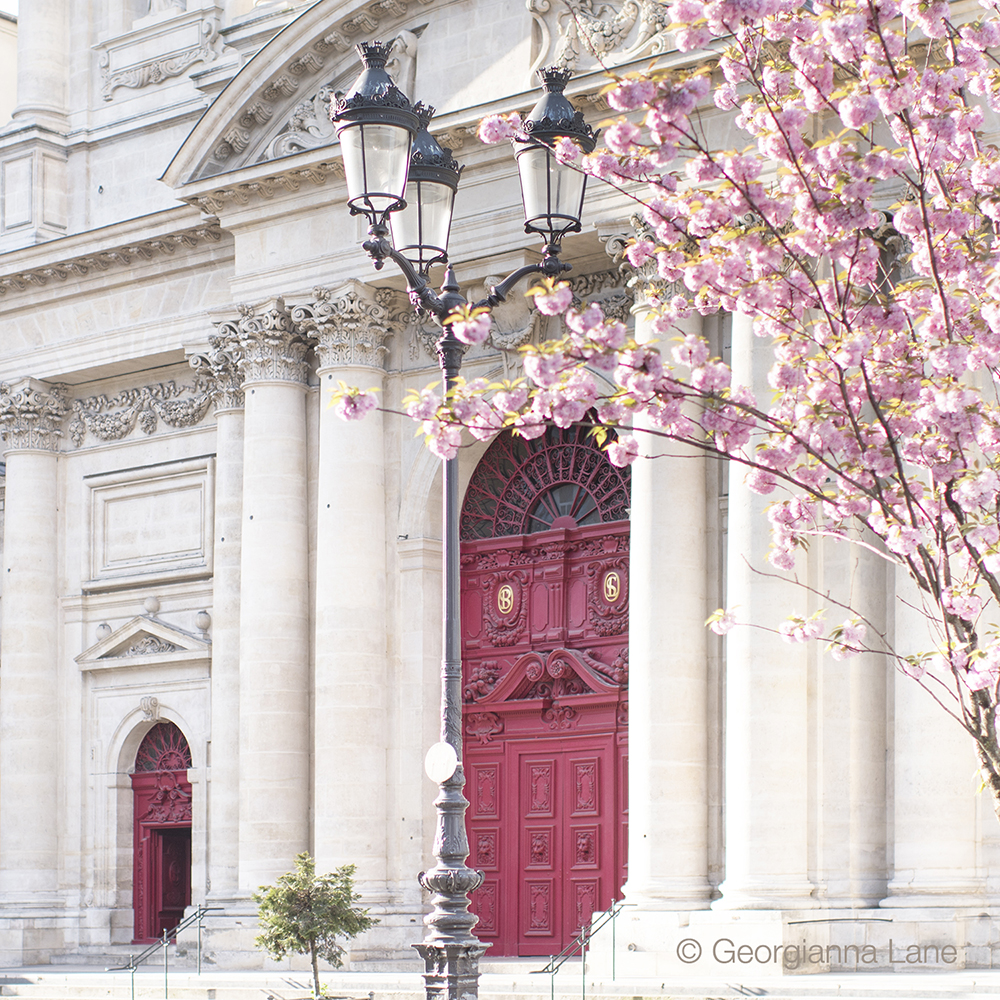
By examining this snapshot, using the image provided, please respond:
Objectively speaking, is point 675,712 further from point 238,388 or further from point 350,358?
point 238,388

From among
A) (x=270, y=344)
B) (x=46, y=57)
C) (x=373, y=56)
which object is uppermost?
(x=46, y=57)

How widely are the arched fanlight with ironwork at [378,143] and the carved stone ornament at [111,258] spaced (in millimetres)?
12918

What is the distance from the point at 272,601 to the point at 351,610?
49.9 inches

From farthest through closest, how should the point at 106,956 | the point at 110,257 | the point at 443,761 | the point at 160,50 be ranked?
the point at 160,50, the point at 110,257, the point at 106,956, the point at 443,761

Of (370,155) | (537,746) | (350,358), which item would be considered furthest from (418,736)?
(370,155)

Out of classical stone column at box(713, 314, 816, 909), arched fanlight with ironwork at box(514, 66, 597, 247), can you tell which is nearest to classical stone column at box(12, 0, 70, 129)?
classical stone column at box(713, 314, 816, 909)

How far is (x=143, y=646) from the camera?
93.4 feet

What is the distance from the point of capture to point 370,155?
46.5 feet

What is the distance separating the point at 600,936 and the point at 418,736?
168 inches

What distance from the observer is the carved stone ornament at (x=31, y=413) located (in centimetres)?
2938

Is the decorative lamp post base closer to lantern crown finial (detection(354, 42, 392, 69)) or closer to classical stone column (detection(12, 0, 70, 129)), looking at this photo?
lantern crown finial (detection(354, 42, 392, 69))

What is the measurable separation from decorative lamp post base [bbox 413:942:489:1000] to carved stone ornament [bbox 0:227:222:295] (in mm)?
15316

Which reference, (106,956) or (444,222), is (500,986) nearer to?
(444,222)

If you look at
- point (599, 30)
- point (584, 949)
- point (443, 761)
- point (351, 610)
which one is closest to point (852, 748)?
point (584, 949)
